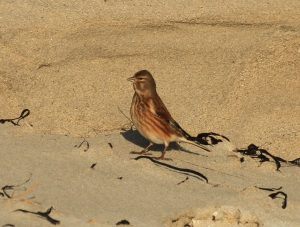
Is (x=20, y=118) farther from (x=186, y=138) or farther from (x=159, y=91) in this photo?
(x=159, y=91)

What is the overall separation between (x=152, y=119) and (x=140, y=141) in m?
0.46

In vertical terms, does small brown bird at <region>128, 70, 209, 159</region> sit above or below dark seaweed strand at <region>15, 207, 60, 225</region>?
above

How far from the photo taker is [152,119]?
8422 mm

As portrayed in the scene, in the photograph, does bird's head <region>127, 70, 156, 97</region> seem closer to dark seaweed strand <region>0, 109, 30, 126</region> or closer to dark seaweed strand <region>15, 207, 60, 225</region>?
dark seaweed strand <region>0, 109, 30, 126</region>

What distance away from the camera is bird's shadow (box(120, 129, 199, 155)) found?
28.4ft

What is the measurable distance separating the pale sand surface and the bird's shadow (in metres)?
0.07

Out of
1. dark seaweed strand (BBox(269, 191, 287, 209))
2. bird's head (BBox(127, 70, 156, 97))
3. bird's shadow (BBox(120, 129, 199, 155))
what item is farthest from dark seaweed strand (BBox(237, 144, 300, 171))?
bird's head (BBox(127, 70, 156, 97))

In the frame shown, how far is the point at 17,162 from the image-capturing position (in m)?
7.45

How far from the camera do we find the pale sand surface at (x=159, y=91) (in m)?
7.18

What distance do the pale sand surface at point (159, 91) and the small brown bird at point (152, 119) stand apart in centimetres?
18

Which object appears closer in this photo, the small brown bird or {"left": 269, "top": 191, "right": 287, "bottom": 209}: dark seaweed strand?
{"left": 269, "top": 191, "right": 287, "bottom": 209}: dark seaweed strand

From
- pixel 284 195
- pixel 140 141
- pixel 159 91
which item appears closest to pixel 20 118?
pixel 140 141

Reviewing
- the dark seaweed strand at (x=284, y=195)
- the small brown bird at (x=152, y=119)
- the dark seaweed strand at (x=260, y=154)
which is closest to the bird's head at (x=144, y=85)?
the small brown bird at (x=152, y=119)

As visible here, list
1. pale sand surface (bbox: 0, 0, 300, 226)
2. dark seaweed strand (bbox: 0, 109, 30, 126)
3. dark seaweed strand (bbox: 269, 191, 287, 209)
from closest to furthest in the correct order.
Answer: pale sand surface (bbox: 0, 0, 300, 226), dark seaweed strand (bbox: 269, 191, 287, 209), dark seaweed strand (bbox: 0, 109, 30, 126)
